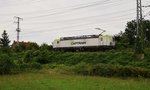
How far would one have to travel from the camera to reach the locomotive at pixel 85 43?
187 feet

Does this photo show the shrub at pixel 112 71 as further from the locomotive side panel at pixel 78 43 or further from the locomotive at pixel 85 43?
the locomotive side panel at pixel 78 43

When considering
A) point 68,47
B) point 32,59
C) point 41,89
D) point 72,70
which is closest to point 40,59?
point 32,59

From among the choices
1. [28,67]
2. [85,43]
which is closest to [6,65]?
[28,67]

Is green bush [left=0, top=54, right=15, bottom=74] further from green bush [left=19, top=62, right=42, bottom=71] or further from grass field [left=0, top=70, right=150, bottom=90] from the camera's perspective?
grass field [left=0, top=70, right=150, bottom=90]

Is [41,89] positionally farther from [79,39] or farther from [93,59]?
[79,39]

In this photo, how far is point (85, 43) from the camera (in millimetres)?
59250

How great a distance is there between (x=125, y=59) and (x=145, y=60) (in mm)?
3512

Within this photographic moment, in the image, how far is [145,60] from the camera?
44.4 metres

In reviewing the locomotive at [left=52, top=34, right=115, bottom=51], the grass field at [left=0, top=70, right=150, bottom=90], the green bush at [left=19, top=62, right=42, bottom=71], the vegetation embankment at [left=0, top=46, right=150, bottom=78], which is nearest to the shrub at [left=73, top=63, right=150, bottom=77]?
the vegetation embankment at [left=0, top=46, right=150, bottom=78]

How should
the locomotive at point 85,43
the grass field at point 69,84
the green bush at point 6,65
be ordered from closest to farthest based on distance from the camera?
the grass field at point 69,84 → the green bush at point 6,65 → the locomotive at point 85,43

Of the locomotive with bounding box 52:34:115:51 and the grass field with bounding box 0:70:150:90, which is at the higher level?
the locomotive with bounding box 52:34:115:51

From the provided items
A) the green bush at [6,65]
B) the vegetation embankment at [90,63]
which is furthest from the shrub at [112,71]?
the green bush at [6,65]

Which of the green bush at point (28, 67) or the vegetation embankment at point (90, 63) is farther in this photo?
the green bush at point (28, 67)

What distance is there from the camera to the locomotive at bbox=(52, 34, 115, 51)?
56906 mm
